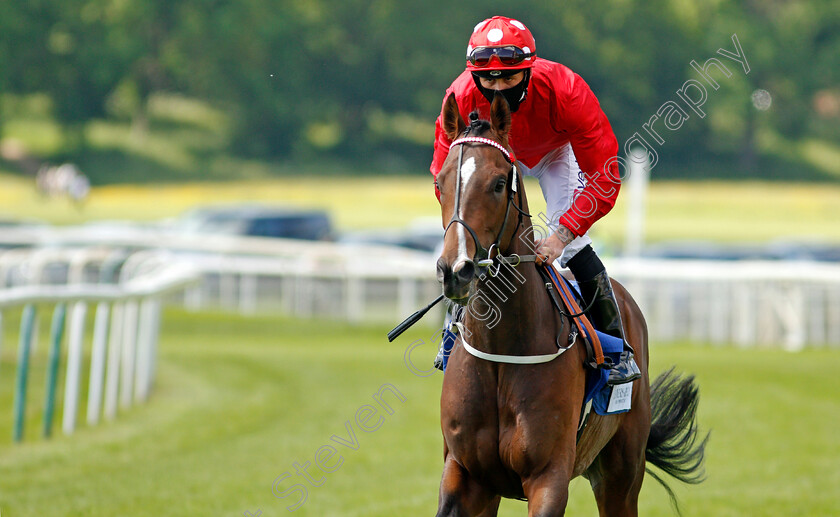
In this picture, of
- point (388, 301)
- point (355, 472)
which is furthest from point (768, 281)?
point (355, 472)

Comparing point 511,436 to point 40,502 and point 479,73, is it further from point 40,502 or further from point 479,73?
point 40,502

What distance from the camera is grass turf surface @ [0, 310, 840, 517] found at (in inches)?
258

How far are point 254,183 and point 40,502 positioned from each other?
4116cm

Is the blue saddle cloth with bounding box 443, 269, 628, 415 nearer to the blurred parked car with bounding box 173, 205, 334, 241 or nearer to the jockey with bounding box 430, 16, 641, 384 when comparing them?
the jockey with bounding box 430, 16, 641, 384

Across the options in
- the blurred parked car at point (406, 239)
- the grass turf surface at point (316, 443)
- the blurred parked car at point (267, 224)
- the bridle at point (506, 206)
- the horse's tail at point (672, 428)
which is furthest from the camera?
the blurred parked car at point (267, 224)

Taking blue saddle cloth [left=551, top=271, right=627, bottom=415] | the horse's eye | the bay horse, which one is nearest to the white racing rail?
the bay horse

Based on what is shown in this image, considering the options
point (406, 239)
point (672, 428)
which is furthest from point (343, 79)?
point (672, 428)

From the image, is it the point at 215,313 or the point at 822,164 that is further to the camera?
the point at 822,164

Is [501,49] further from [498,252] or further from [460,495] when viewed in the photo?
[460,495]

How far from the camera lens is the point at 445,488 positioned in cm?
387

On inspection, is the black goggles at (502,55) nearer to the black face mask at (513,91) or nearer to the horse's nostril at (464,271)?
the black face mask at (513,91)

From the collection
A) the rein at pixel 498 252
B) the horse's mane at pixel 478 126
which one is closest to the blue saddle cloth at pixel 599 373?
the rein at pixel 498 252

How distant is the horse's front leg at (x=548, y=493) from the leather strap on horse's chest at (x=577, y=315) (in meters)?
0.55

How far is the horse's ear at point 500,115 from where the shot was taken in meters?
3.72
